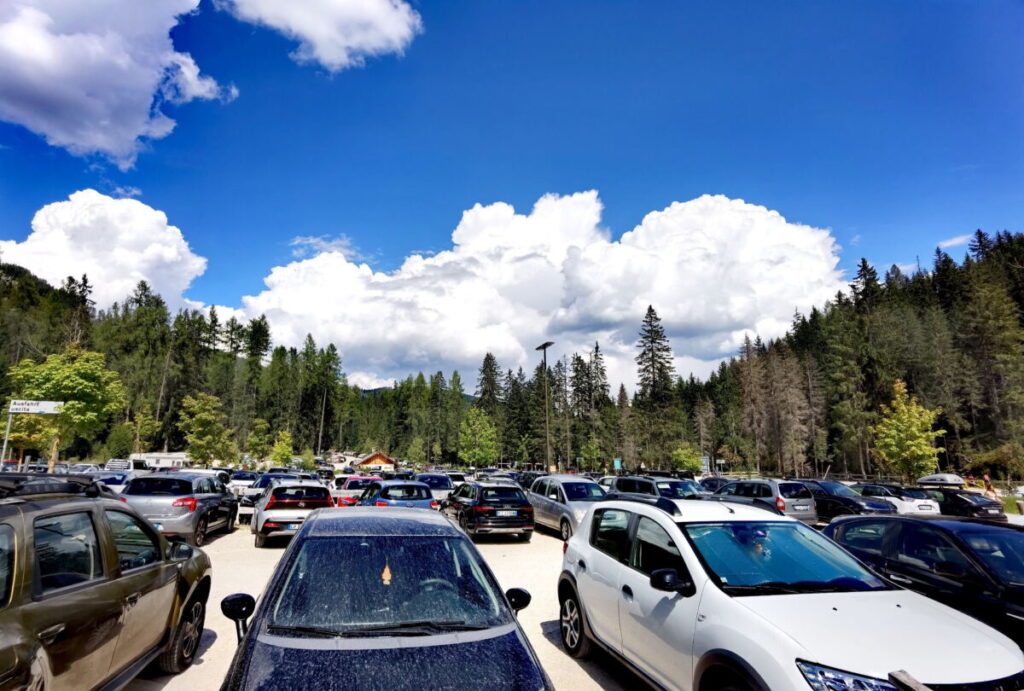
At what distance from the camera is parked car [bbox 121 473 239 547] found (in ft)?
40.3

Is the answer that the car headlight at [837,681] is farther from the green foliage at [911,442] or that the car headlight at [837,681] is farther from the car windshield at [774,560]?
the green foliage at [911,442]

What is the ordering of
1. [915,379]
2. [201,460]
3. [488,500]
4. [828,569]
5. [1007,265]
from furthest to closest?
1. [1007,265]
2. [915,379]
3. [201,460]
4. [488,500]
5. [828,569]

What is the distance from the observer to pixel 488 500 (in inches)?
586

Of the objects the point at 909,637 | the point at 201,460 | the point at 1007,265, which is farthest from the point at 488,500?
the point at 1007,265

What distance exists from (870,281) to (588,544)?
92.8 meters

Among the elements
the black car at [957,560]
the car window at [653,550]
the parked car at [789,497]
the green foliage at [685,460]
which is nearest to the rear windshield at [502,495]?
the parked car at [789,497]

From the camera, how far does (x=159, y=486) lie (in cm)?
1300

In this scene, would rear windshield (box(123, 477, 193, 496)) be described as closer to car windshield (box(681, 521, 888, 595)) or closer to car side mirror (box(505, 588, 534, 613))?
car side mirror (box(505, 588, 534, 613))

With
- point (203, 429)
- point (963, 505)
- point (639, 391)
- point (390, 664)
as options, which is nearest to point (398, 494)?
point (390, 664)

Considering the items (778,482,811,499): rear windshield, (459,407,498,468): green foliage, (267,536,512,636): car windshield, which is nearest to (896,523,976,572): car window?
(267,536,512,636): car windshield

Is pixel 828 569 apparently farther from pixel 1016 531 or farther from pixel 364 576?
pixel 364 576

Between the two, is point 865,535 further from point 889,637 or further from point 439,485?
point 439,485

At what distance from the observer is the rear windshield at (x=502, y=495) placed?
1495 centimetres

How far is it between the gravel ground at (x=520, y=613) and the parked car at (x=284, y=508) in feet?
1.70
